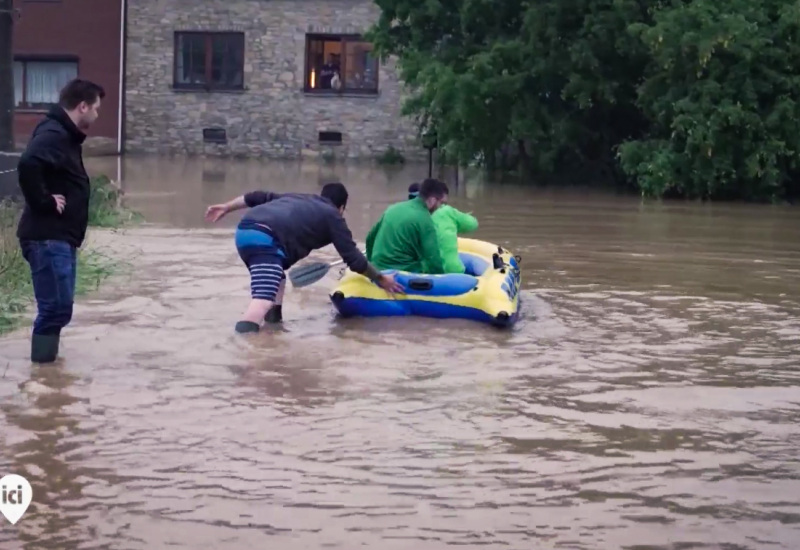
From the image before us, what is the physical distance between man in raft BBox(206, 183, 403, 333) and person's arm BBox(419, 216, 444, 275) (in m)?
0.89

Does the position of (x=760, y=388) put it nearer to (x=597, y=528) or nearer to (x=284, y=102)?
(x=597, y=528)

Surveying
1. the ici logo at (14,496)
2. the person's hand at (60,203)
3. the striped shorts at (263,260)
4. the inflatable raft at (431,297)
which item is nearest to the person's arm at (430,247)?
the inflatable raft at (431,297)

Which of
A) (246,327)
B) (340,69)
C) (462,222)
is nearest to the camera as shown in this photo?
(246,327)

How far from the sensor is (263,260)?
1066 cm

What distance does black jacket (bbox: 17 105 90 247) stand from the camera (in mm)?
8609

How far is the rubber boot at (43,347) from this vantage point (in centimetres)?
910

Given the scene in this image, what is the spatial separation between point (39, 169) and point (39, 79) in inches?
1301

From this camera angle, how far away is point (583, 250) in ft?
55.0

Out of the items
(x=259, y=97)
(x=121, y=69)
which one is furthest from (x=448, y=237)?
(x=121, y=69)

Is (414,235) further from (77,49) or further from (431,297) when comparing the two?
(77,49)

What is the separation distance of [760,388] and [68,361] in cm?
438

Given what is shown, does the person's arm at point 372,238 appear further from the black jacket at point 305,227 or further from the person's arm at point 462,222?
the black jacket at point 305,227

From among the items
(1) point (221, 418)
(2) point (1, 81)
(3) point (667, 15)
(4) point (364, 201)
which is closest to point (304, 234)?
(1) point (221, 418)

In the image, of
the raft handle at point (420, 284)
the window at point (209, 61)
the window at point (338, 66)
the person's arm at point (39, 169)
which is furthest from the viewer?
the window at point (209, 61)
